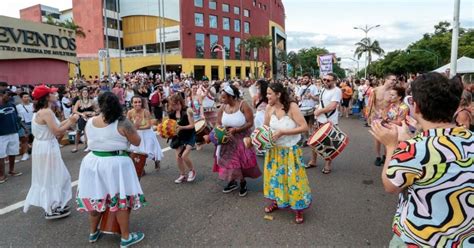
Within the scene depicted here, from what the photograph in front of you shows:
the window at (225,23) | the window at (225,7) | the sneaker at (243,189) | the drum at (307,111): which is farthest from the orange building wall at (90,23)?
the sneaker at (243,189)

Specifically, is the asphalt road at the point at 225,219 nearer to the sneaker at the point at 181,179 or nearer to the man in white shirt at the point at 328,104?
the sneaker at the point at 181,179

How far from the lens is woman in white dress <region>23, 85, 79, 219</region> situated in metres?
4.21

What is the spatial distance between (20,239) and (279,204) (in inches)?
125

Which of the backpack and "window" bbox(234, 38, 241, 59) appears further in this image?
"window" bbox(234, 38, 241, 59)

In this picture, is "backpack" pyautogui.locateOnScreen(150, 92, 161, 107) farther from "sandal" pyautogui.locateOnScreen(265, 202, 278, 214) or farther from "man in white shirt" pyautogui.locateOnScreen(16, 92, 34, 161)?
"sandal" pyautogui.locateOnScreen(265, 202, 278, 214)

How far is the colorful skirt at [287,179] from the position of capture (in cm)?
398

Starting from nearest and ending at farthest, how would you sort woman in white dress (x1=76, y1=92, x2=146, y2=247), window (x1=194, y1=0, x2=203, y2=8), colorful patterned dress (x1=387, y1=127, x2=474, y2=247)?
colorful patterned dress (x1=387, y1=127, x2=474, y2=247) < woman in white dress (x1=76, y1=92, x2=146, y2=247) < window (x1=194, y1=0, x2=203, y2=8)

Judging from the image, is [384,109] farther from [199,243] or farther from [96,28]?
[96,28]

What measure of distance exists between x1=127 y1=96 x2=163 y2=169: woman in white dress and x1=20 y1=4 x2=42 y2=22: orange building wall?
70.0m

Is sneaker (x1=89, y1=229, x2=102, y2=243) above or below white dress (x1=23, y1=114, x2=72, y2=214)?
below

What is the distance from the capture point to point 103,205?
3.48 m

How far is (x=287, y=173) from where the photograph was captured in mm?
4035

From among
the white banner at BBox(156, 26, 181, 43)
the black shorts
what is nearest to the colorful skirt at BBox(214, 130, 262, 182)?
the black shorts

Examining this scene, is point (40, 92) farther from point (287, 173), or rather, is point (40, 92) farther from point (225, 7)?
point (225, 7)
